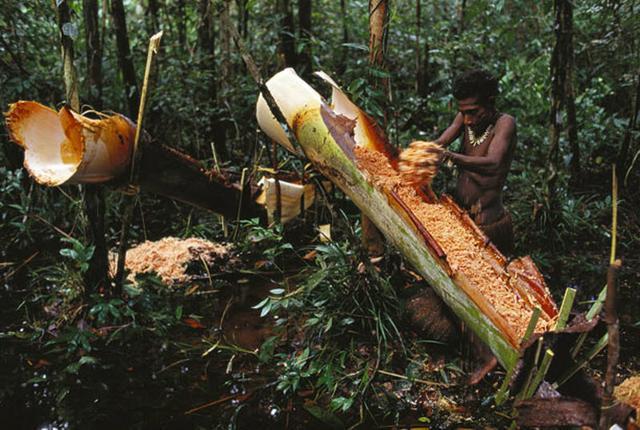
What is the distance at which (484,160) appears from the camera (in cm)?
337

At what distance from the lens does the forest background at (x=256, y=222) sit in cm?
327

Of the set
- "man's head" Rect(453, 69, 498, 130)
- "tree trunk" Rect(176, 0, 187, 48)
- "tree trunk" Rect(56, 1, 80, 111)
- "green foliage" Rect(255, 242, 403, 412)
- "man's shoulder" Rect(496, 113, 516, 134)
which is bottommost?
"green foliage" Rect(255, 242, 403, 412)

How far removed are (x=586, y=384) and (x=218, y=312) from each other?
8.89 feet

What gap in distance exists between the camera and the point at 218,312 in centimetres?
432

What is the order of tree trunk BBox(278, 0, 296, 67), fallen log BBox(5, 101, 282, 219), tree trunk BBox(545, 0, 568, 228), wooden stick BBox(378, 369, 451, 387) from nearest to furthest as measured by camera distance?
wooden stick BBox(378, 369, 451, 387), fallen log BBox(5, 101, 282, 219), tree trunk BBox(545, 0, 568, 228), tree trunk BBox(278, 0, 296, 67)

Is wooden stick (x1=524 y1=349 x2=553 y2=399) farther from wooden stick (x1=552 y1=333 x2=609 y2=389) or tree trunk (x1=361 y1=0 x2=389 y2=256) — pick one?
tree trunk (x1=361 y1=0 x2=389 y2=256)

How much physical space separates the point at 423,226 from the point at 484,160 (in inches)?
25.1

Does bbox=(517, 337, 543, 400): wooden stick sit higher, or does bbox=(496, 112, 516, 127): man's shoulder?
bbox=(496, 112, 516, 127): man's shoulder

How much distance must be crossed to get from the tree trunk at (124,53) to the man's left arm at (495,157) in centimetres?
434

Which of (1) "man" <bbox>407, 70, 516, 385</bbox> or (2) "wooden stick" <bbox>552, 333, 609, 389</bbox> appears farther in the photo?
(1) "man" <bbox>407, 70, 516, 385</bbox>

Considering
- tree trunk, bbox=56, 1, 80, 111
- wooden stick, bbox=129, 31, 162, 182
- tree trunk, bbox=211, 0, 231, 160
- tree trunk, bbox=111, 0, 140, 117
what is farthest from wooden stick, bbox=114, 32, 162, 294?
tree trunk, bbox=211, 0, 231, 160

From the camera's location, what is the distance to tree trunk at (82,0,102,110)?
4677 mm

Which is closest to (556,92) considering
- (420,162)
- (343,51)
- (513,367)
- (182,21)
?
(420,162)

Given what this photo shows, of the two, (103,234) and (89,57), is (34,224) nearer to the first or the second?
(89,57)
